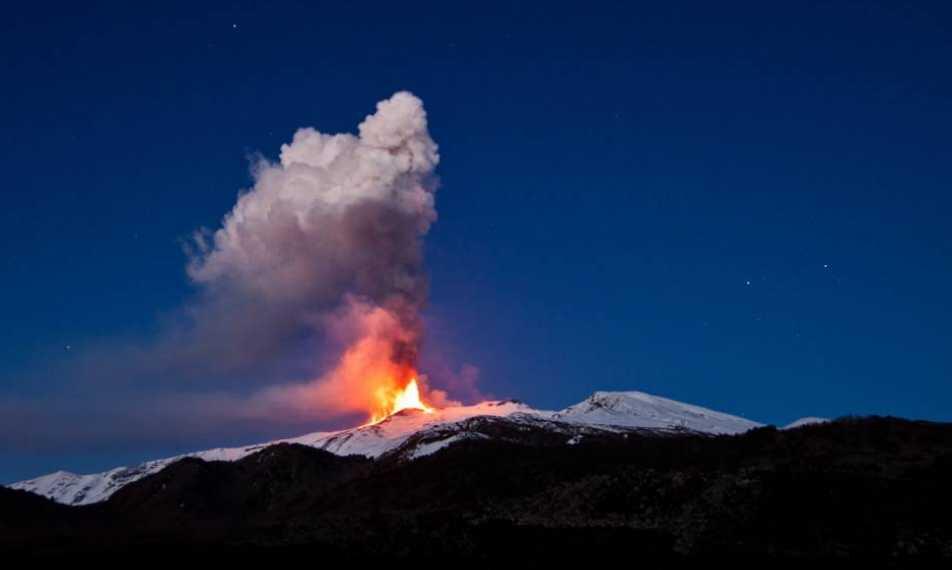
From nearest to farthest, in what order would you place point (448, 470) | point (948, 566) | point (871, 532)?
1. point (948, 566)
2. point (871, 532)
3. point (448, 470)

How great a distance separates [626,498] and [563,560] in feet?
48.6

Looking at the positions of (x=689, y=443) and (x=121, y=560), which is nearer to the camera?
(x=121, y=560)

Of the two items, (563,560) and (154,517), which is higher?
(154,517)

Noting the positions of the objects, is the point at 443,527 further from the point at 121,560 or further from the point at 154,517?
the point at 154,517

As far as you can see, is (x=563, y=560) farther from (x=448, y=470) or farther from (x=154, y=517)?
(x=154, y=517)

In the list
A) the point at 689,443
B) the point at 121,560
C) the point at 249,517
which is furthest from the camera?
the point at 249,517

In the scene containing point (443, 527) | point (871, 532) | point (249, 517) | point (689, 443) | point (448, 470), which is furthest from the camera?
point (249, 517)

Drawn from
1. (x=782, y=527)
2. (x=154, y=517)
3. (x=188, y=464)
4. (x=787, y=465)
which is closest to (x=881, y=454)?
(x=787, y=465)

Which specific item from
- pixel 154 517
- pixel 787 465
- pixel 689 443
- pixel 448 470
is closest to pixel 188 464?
pixel 154 517

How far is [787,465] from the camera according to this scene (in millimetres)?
68375

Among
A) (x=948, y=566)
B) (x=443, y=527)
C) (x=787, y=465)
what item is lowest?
(x=948, y=566)

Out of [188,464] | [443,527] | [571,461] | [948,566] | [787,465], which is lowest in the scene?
[948,566]

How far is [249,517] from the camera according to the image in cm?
14288

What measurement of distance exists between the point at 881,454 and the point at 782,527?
21553 millimetres
